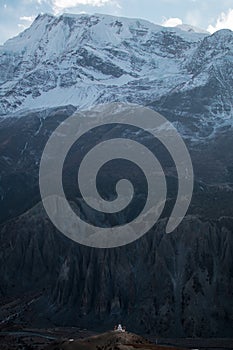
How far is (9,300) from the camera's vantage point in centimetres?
12312

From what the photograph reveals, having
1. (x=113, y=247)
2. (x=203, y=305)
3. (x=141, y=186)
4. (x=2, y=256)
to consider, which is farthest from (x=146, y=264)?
(x=141, y=186)

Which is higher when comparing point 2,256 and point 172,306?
point 2,256

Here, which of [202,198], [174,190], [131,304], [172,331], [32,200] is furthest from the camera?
[32,200]

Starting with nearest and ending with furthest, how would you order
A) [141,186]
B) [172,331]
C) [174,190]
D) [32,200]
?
[172,331] < [174,190] < [141,186] < [32,200]

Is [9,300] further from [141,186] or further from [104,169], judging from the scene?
[104,169]

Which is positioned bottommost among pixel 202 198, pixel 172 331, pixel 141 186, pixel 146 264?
pixel 172 331

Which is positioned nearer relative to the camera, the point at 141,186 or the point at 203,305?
the point at 203,305

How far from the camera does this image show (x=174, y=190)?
152 metres

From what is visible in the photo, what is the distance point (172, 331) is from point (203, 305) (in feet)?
20.3

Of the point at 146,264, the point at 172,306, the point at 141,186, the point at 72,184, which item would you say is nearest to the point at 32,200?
the point at 72,184

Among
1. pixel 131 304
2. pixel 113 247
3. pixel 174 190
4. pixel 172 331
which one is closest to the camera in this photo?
pixel 172 331

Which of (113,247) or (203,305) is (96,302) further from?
(203,305)

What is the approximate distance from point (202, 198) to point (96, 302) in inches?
1378

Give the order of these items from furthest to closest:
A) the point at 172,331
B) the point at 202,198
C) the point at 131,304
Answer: the point at 202,198, the point at 131,304, the point at 172,331
